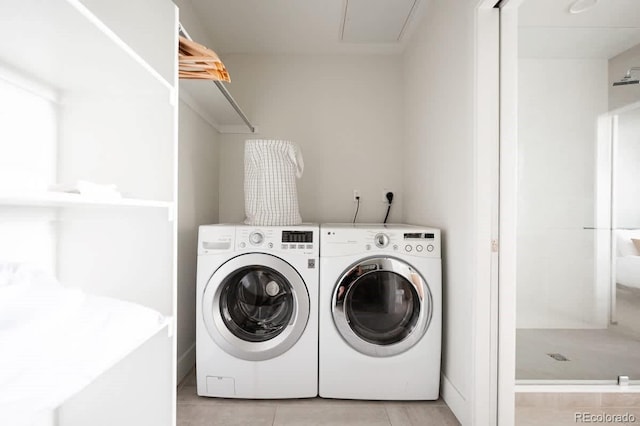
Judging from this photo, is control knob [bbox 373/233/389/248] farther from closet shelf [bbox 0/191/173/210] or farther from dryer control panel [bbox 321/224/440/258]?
closet shelf [bbox 0/191/173/210]

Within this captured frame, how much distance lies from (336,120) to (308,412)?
2.01m

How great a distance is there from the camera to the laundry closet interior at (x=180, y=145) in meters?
0.90

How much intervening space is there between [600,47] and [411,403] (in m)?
1.70

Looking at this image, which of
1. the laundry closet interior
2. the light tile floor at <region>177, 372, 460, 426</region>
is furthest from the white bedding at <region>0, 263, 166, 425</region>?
the light tile floor at <region>177, 372, 460, 426</region>

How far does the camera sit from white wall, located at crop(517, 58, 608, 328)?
1.28m

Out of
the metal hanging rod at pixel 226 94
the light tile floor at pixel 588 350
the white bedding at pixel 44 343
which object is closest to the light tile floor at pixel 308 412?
the light tile floor at pixel 588 350

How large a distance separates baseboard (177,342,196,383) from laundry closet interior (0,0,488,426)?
1 cm

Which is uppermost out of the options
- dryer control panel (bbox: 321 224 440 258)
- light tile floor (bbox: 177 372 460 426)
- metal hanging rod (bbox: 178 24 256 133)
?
metal hanging rod (bbox: 178 24 256 133)

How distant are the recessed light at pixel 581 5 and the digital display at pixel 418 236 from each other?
3.46 feet

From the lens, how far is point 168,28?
47.2 inches

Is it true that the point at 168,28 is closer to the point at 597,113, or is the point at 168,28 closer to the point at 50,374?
the point at 50,374

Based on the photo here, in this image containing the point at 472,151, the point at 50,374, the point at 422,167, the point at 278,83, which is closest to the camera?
the point at 50,374

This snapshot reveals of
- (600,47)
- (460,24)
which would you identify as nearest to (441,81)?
(460,24)

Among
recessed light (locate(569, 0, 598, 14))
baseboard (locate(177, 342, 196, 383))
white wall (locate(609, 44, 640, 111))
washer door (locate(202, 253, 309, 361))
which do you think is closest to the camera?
white wall (locate(609, 44, 640, 111))
